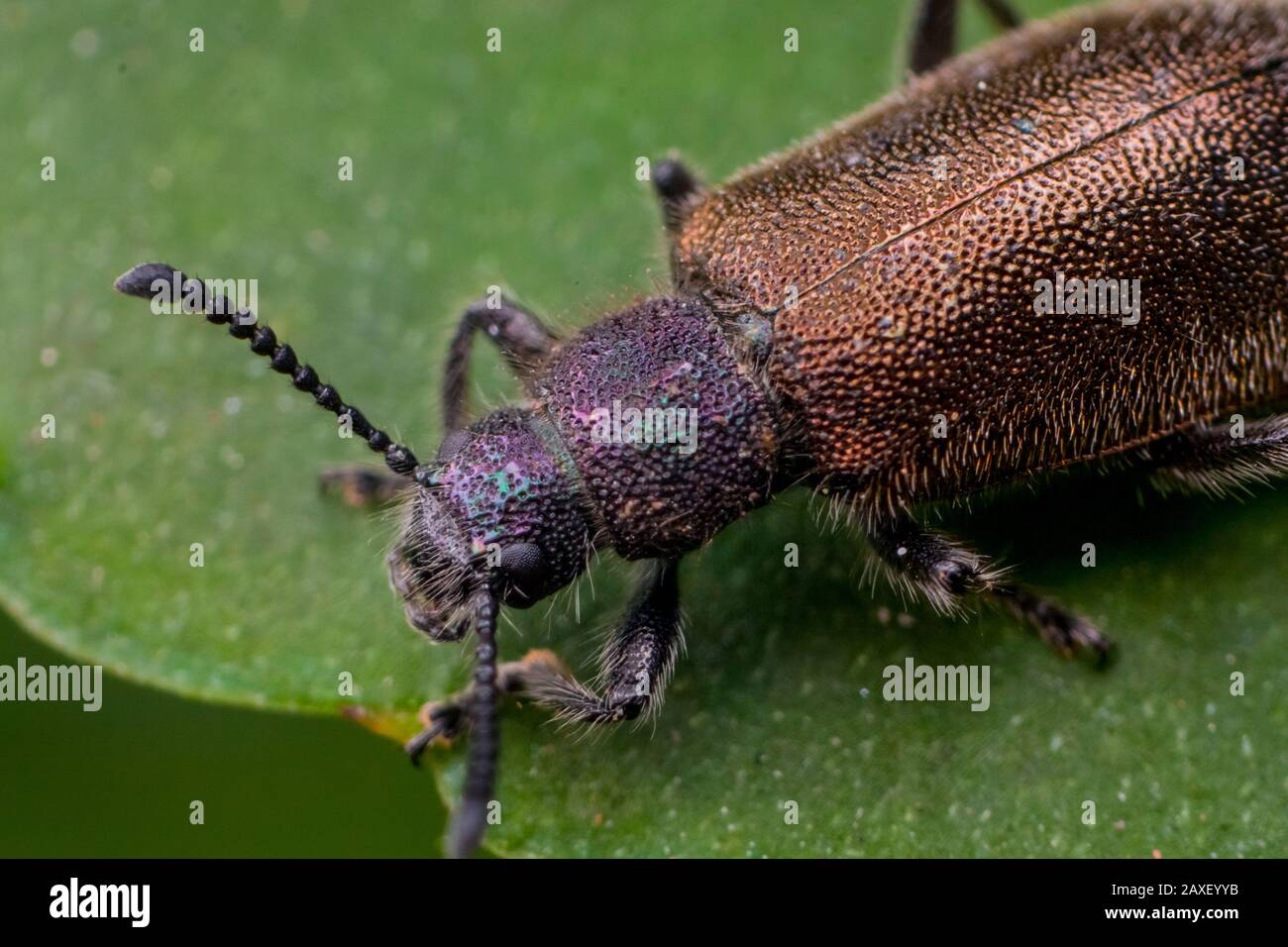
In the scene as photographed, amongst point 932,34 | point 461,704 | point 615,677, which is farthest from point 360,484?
point 932,34

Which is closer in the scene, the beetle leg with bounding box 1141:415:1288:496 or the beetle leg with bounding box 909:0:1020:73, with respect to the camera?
the beetle leg with bounding box 1141:415:1288:496

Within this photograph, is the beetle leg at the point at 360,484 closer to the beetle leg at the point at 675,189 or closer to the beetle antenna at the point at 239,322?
the beetle antenna at the point at 239,322

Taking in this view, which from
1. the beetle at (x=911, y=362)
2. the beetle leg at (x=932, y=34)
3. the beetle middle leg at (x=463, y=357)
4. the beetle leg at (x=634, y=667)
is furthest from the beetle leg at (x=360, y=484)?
the beetle leg at (x=932, y=34)

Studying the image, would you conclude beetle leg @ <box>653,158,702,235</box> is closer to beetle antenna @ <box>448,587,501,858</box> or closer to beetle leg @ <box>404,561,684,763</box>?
beetle leg @ <box>404,561,684,763</box>

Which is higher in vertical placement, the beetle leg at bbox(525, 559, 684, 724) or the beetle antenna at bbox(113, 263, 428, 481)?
the beetle antenna at bbox(113, 263, 428, 481)

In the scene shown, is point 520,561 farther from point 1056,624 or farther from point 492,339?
point 1056,624

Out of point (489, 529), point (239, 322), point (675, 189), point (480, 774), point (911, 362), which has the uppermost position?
point (675, 189)

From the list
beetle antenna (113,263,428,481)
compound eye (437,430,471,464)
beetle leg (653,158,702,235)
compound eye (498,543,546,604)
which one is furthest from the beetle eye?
beetle leg (653,158,702,235)

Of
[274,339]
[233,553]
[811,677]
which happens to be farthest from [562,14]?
[811,677]
